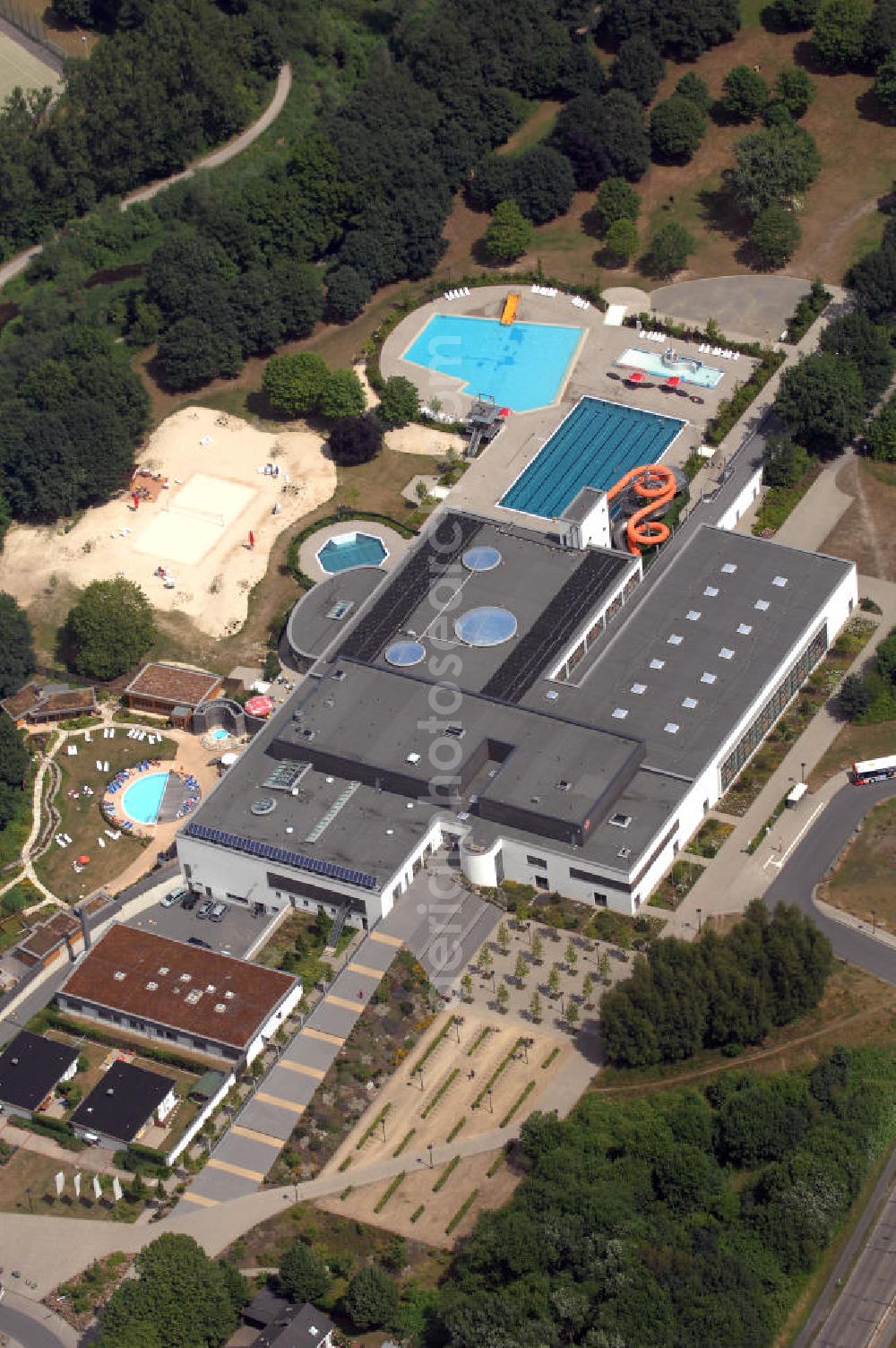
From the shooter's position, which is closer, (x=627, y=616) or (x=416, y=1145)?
(x=416, y=1145)

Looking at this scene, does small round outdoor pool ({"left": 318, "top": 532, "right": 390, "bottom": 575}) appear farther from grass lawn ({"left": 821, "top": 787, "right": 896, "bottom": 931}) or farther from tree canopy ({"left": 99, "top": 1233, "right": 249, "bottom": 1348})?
tree canopy ({"left": 99, "top": 1233, "right": 249, "bottom": 1348})

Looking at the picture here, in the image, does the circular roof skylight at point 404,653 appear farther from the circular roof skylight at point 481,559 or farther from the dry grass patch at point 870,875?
the dry grass patch at point 870,875

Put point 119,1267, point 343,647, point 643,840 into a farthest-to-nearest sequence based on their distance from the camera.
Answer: point 343,647
point 643,840
point 119,1267

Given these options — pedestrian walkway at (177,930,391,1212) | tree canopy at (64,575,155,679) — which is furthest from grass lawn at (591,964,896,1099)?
tree canopy at (64,575,155,679)

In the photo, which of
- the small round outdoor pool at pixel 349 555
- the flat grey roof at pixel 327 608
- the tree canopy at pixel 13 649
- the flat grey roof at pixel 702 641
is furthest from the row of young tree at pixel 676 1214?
the tree canopy at pixel 13 649

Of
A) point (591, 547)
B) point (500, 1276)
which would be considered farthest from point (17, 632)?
point (500, 1276)

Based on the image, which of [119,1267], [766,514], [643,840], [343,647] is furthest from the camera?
[766,514]

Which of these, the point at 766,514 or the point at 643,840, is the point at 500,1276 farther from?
the point at 766,514
